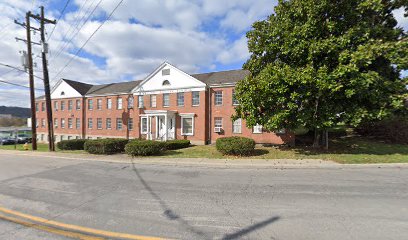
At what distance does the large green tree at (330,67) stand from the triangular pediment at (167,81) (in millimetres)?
11338

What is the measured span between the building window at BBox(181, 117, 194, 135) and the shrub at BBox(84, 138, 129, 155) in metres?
8.29

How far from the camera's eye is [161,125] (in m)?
25.0

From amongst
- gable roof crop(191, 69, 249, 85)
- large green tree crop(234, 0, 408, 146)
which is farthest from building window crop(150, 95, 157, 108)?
large green tree crop(234, 0, 408, 146)

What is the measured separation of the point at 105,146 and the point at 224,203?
503 inches

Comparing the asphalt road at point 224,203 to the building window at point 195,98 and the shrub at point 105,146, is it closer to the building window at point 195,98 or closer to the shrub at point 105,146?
the shrub at point 105,146

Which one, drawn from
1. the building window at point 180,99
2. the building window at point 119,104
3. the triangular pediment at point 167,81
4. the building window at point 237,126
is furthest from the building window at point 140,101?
the building window at point 237,126

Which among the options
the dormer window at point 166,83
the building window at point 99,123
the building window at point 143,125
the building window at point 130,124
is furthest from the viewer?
the building window at point 99,123

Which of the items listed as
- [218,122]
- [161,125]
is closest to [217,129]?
[218,122]

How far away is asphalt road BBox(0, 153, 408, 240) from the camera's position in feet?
12.6

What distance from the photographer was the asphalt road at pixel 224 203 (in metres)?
3.85

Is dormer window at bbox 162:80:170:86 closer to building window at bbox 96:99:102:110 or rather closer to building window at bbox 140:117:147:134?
building window at bbox 140:117:147:134

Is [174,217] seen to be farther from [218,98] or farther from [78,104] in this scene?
[78,104]

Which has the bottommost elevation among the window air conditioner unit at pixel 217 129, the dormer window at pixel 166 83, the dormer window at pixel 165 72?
the window air conditioner unit at pixel 217 129

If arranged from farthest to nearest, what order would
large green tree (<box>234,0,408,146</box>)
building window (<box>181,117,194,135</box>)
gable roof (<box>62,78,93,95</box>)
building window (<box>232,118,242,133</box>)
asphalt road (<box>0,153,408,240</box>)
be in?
gable roof (<box>62,78,93,95</box>), building window (<box>181,117,194,135</box>), building window (<box>232,118,242,133</box>), large green tree (<box>234,0,408,146</box>), asphalt road (<box>0,153,408,240</box>)
